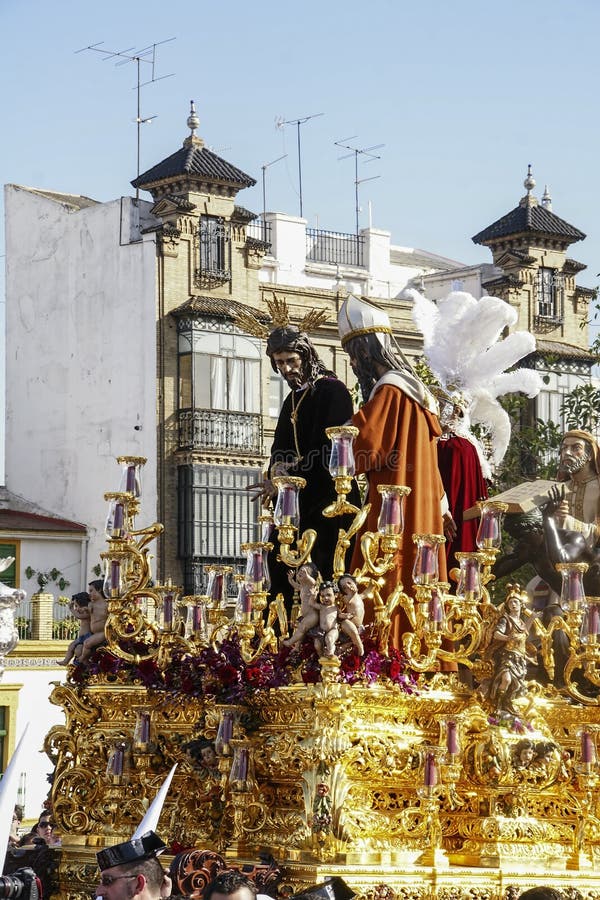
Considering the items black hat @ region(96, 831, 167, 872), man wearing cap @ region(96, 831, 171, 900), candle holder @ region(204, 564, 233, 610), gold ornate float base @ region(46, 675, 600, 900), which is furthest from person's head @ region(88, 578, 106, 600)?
man wearing cap @ region(96, 831, 171, 900)

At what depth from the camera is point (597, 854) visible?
12.3 meters

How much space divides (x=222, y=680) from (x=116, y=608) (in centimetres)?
115

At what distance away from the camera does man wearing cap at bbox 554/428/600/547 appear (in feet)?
46.1

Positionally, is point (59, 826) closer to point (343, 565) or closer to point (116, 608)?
point (116, 608)

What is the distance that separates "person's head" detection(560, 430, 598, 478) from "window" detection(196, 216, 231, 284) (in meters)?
29.8

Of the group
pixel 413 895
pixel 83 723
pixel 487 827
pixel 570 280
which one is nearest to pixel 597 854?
pixel 487 827

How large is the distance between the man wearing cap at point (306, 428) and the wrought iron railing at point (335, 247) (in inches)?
1358

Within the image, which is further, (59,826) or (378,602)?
(59,826)

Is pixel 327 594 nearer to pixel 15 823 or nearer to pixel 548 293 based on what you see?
pixel 15 823

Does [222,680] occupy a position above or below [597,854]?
above

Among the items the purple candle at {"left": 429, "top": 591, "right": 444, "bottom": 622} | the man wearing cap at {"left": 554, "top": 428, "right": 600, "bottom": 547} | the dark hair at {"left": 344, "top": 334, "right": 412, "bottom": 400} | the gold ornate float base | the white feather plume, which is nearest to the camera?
the gold ornate float base

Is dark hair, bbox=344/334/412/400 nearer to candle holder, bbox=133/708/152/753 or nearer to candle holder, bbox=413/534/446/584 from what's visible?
candle holder, bbox=413/534/446/584

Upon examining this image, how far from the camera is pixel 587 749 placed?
40.6 ft

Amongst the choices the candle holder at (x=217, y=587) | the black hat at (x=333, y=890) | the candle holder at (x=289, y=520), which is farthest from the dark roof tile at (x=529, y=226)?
the black hat at (x=333, y=890)
